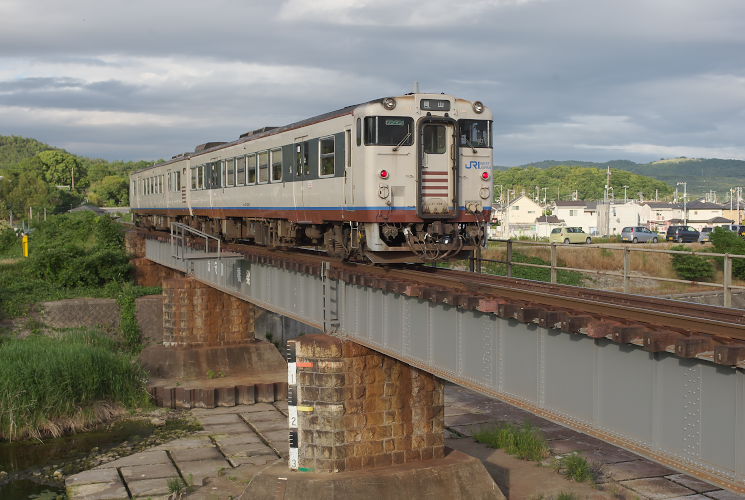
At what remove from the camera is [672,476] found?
70.9ft

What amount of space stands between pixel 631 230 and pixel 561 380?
58.4 m

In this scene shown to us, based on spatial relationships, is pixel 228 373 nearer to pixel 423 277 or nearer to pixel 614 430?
pixel 423 277

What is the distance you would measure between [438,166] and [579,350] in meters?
7.75

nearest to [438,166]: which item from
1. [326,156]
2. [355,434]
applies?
[326,156]

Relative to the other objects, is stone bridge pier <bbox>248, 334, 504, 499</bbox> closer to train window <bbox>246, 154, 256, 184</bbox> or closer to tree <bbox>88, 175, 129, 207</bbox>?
train window <bbox>246, 154, 256, 184</bbox>

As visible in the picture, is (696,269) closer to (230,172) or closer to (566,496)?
(230,172)

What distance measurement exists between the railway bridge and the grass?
8.53 m

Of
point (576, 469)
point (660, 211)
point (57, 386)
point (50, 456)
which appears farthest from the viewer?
point (660, 211)

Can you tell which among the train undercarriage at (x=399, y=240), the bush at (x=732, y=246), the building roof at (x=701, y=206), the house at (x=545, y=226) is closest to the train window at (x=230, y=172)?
the train undercarriage at (x=399, y=240)

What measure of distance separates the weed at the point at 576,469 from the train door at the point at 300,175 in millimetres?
9609

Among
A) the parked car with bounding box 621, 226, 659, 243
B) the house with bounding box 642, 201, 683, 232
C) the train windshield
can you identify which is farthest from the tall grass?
the house with bounding box 642, 201, 683, 232

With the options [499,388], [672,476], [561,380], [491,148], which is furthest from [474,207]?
[672,476]

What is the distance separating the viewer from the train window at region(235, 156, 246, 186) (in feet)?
82.3

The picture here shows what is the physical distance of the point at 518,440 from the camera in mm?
23469
